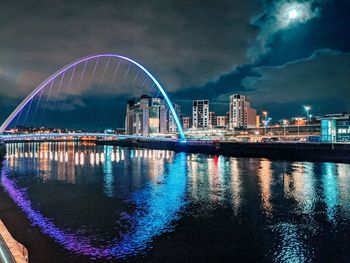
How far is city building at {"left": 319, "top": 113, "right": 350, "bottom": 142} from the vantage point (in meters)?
52.7

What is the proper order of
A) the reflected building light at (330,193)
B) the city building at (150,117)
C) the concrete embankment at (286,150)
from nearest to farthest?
the reflected building light at (330,193) < the concrete embankment at (286,150) < the city building at (150,117)

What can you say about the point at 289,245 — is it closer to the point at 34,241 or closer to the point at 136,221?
the point at 136,221

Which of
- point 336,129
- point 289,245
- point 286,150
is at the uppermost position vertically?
point 336,129

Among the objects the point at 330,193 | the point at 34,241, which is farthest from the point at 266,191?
the point at 34,241

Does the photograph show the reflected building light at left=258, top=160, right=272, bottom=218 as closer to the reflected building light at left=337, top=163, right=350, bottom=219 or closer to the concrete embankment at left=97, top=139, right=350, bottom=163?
the reflected building light at left=337, top=163, right=350, bottom=219

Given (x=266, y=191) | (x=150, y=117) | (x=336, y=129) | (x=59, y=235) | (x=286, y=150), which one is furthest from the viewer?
(x=150, y=117)

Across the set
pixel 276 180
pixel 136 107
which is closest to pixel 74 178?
pixel 276 180

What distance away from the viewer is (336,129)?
5434 cm

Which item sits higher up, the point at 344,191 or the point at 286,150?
the point at 286,150

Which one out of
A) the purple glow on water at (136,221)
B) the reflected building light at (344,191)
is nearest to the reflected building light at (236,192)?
the purple glow on water at (136,221)

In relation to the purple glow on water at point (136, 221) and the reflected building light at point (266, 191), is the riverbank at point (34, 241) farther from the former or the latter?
the reflected building light at point (266, 191)

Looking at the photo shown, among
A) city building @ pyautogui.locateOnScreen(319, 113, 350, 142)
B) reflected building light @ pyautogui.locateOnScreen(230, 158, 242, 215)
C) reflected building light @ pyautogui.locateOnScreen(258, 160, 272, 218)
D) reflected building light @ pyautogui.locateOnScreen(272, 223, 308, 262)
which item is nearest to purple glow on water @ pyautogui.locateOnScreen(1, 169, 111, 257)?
reflected building light @ pyautogui.locateOnScreen(272, 223, 308, 262)

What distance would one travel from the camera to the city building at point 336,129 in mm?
52737

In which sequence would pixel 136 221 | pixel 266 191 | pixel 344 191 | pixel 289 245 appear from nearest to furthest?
pixel 289 245 < pixel 136 221 < pixel 344 191 < pixel 266 191
